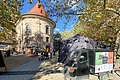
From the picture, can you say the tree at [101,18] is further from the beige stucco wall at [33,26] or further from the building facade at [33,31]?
the beige stucco wall at [33,26]

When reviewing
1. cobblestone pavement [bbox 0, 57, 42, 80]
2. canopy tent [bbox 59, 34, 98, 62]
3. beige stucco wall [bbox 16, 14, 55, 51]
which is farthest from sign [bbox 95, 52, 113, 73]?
beige stucco wall [bbox 16, 14, 55, 51]

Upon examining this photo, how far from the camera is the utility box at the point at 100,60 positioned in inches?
324

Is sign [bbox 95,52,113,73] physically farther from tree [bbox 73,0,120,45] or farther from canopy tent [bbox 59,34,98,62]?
canopy tent [bbox 59,34,98,62]

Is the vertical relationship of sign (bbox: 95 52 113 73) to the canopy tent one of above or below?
below

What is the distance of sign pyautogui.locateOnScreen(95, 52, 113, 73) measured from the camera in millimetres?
8266

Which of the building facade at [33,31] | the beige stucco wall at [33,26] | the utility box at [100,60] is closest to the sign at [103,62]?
the utility box at [100,60]

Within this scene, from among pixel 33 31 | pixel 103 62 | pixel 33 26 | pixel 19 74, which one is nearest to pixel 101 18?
pixel 103 62

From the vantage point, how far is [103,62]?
8.46 metres

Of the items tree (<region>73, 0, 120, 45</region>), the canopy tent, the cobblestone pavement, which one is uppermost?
tree (<region>73, 0, 120, 45</region>)

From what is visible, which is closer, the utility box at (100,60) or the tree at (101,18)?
the utility box at (100,60)

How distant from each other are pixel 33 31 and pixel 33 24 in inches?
72.1

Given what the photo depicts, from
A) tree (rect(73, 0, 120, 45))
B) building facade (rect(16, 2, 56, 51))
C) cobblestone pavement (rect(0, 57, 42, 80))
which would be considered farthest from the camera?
building facade (rect(16, 2, 56, 51))

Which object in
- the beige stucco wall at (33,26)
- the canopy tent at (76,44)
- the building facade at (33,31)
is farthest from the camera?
the beige stucco wall at (33,26)

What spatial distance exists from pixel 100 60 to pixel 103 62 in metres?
0.26
